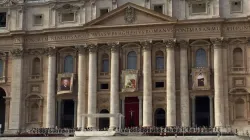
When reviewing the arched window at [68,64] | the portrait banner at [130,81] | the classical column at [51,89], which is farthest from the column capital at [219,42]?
the classical column at [51,89]

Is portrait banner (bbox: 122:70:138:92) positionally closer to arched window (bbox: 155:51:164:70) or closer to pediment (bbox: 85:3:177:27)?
arched window (bbox: 155:51:164:70)

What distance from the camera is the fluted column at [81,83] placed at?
5822 cm

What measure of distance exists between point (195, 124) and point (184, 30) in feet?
34.6

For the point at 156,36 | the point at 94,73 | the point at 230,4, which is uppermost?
the point at 230,4

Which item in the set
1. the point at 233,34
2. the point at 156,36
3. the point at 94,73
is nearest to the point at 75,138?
the point at 94,73

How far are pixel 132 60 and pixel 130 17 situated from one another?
494 cm

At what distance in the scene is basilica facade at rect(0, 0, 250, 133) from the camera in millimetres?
55500

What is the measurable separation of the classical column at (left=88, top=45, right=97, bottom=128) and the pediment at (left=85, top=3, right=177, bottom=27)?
10.4 feet

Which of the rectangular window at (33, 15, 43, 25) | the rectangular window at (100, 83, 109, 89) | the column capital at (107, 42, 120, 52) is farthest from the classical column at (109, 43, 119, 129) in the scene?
the rectangular window at (33, 15, 43, 25)

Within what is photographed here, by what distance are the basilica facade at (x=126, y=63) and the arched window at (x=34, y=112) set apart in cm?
12

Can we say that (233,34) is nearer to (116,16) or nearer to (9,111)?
(116,16)

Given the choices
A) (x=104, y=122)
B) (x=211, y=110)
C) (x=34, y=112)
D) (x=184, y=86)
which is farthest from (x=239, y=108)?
(x=34, y=112)

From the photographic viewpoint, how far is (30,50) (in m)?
62.2

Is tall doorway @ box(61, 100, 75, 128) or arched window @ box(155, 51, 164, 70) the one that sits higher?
arched window @ box(155, 51, 164, 70)
